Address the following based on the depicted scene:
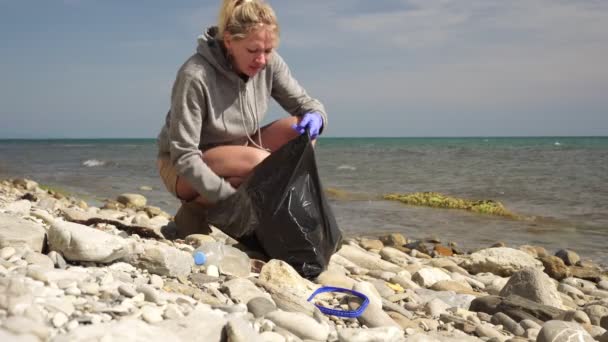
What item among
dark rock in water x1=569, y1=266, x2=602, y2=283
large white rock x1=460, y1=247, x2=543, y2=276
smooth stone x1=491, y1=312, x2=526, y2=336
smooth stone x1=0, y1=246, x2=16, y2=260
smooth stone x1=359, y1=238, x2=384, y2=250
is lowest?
smooth stone x1=359, y1=238, x2=384, y2=250

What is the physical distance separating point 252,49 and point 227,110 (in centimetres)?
42

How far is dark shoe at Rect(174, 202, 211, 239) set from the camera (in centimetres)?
362

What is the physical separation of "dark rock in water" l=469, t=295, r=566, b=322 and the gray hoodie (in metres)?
1.40

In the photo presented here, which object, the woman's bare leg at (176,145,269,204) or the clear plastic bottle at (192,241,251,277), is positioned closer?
the clear plastic bottle at (192,241,251,277)

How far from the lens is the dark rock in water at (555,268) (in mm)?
4312

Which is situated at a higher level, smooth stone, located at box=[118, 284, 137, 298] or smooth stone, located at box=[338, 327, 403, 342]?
smooth stone, located at box=[118, 284, 137, 298]

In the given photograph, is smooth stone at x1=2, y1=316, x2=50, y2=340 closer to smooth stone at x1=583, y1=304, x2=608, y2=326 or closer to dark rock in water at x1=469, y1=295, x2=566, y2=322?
dark rock in water at x1=469, y1=295, x2=566, y2=322

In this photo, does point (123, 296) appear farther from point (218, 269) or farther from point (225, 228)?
point (225, 228)

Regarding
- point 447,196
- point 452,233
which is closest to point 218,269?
point 452,233

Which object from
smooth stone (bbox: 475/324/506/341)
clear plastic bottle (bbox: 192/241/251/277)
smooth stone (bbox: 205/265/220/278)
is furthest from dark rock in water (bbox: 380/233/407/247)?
smooth stone (bbox: 205/265/220/278)

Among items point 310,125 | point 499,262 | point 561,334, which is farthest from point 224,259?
point 499,262

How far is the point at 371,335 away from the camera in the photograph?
199cm

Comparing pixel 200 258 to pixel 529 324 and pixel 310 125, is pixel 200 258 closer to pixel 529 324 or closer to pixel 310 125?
pixel 310 125

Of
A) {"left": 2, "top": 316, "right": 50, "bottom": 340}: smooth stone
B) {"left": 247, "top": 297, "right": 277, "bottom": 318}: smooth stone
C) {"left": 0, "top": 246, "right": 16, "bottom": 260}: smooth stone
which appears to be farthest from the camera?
{"left": 0, "top": 246, "right": 16, "bottom": 260}: smooth stone
